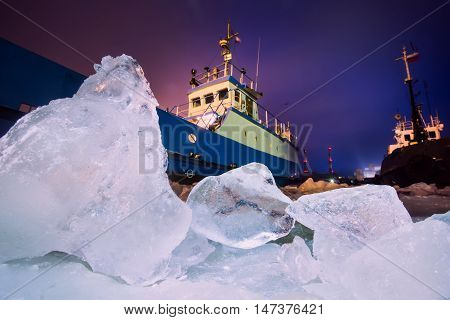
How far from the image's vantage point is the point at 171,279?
1.30 metres

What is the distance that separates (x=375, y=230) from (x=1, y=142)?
99.2 inches

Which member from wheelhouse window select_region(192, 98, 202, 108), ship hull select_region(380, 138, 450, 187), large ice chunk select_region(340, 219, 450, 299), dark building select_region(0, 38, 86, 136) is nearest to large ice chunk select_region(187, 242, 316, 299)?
large ice chunk select_region(340, 219, 450, 299)

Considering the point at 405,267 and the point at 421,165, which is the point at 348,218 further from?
the point at 421,165

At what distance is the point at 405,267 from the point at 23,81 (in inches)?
213

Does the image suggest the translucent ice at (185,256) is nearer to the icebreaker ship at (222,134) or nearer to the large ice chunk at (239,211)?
the large ice chunk at (239,211)

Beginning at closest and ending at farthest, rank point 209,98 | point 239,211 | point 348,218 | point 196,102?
point 348,218
point 239,211
point 209,98
point 196,102

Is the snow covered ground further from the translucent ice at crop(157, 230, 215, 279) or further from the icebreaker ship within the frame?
the icebreaker ship

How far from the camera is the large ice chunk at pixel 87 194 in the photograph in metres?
1.29

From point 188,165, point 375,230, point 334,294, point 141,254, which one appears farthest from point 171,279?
point 188,165

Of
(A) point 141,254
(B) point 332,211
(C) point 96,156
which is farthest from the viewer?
(B) point 332,211

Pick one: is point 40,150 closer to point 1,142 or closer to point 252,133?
point 1,142

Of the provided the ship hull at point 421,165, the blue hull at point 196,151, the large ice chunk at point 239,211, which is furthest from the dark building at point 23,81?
the ship hull at point 421,165

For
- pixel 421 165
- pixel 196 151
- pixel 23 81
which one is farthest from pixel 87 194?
pixel 421 165

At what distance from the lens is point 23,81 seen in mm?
3893
